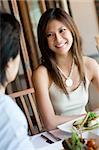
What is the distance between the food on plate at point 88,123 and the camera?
1.30 m

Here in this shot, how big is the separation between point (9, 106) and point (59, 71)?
3.22ft

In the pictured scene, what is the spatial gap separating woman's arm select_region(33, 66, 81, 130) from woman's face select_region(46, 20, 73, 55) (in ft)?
0.47

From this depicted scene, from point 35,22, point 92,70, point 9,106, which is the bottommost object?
point 92,70

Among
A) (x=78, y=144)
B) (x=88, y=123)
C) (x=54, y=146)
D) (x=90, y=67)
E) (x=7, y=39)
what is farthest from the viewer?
(x=90, y=67)

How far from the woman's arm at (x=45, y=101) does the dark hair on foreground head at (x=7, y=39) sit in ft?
2.44

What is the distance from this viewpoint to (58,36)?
1.70 m

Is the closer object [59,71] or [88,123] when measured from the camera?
[88,123]

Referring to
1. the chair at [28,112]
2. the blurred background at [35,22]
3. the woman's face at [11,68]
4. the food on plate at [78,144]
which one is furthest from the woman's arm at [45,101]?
the blurred background at [35,22]

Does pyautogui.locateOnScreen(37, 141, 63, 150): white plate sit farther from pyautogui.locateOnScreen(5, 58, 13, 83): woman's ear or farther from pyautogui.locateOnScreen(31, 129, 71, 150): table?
pyautogui.locateOnScreen(5, 58, 13, 83): woman's ear

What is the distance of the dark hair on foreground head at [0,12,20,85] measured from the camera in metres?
0.79

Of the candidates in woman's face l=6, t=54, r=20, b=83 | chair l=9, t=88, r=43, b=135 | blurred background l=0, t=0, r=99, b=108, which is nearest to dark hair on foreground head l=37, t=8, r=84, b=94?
chair l=9, t=88, r=43, b=135

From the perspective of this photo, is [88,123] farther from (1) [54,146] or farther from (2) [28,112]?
(2) [28,112]

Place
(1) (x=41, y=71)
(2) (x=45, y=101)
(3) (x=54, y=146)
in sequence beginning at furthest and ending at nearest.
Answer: (1) (x=41, y=71)
(2) (x=45, y=101)
(3) (x=54, y=146)

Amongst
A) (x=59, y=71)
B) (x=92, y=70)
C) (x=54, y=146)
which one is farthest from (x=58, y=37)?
(x=54, y=146)
